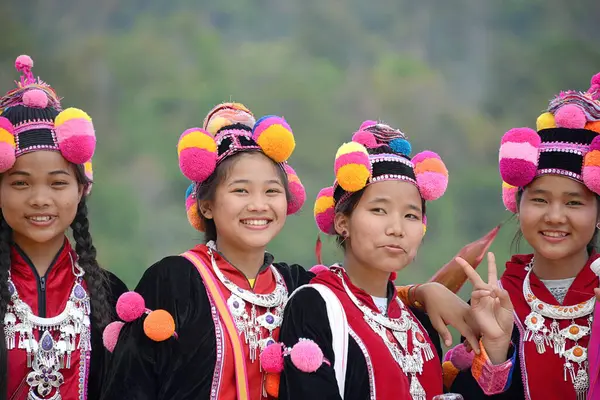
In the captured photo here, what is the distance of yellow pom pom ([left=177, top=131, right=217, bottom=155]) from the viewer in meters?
2.57

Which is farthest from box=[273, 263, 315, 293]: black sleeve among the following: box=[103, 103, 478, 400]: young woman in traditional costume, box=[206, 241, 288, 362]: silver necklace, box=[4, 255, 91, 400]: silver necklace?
box=[4, 255, 91, 400]: silver necklace

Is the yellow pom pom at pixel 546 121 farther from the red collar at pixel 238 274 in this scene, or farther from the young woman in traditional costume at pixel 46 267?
the young woman in traditional costume at pixel 46 267

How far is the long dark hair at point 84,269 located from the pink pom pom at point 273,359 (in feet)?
1.96

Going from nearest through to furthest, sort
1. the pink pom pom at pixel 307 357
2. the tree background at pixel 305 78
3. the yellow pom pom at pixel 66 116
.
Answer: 1. the pink pom pom at pixel 307 357
2. the yellow pom pom at pixel 66 116
3. the tree background at pixel 305 78

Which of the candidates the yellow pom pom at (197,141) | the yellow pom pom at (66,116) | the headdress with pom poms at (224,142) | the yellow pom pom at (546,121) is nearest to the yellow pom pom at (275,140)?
the headdress with pom poms at (224,142)

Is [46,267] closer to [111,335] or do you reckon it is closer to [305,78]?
[111,335]

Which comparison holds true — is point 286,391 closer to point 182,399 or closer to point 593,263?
point 182,399

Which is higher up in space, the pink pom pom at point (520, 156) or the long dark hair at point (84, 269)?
the pink pom pom at point (520, 156)

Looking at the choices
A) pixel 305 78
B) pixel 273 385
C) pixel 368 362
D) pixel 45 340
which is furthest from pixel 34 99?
pixel 305 78

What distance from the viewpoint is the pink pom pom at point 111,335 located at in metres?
2.48

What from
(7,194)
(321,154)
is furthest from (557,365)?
(321,154)

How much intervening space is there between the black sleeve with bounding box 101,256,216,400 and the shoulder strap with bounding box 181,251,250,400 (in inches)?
1.2

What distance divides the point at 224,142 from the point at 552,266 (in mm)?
1215

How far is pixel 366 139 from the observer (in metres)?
2.70
